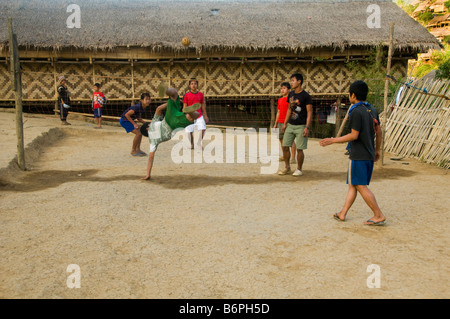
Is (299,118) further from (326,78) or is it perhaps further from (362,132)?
(326,78)

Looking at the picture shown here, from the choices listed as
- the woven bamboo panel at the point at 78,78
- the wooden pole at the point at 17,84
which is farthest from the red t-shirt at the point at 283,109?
the woven bamboo panel at the point at 78,78

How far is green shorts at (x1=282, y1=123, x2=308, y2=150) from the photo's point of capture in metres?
6.96

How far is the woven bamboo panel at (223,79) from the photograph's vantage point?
15.4 meters

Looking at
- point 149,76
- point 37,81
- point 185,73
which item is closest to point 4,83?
→ point 37,81

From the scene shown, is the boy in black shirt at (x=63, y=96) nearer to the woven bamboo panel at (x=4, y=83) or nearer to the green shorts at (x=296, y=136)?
the woven bamboo panel at (x=4, y=83)

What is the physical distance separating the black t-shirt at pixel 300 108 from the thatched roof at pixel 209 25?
815cm

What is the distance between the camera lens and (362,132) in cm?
450

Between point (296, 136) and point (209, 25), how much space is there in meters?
9.90

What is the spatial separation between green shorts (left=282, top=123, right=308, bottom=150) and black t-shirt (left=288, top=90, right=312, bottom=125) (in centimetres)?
9

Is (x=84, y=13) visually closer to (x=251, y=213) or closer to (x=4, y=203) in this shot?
(x=4, y=203)

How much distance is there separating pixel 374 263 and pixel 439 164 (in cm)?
559

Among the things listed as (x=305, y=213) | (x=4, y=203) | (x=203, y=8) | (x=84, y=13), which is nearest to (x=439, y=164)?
(x=305, y=213)

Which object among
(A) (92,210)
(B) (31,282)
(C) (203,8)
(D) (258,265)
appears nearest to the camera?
(B) (31,282)

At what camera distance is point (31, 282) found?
3.20 metres
